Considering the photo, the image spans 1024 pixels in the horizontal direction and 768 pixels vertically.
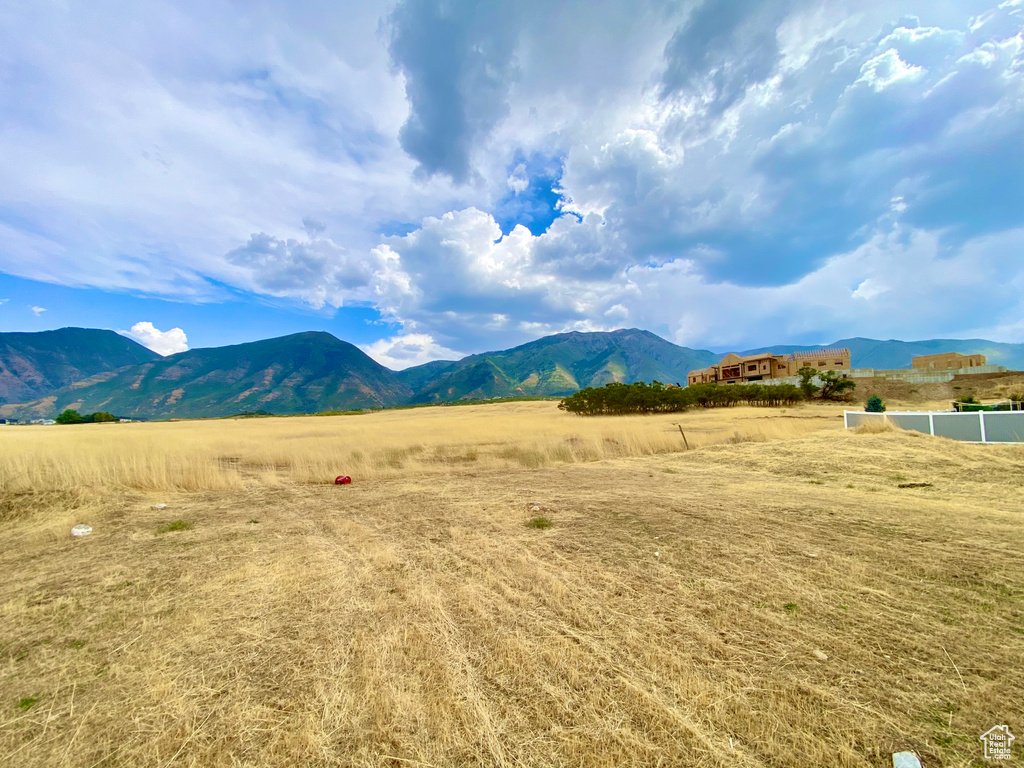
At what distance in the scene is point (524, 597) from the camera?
401 cm

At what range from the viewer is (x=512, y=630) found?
341cm

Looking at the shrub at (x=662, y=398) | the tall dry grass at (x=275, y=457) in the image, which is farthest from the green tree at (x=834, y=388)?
the tall dry grass at (x=275, y=457)

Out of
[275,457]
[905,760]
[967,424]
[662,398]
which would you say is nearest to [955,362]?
[662,398]

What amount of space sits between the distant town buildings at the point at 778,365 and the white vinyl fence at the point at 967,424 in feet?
167

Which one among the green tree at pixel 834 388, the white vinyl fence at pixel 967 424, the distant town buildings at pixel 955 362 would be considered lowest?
the white vinyl fence at pixel 967 424

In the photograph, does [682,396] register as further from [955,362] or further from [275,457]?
[955,362]

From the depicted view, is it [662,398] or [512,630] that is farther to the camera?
[662,398]

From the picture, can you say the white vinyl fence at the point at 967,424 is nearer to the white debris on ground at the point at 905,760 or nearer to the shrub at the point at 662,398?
the white debris on ground at the point at 905,760

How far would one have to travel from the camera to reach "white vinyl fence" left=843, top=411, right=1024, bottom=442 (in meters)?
11.8

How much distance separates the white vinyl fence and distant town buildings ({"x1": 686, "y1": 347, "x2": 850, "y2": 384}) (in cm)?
5092

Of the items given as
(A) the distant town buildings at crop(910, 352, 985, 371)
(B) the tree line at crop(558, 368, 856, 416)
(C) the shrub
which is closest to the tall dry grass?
(C) the shrub

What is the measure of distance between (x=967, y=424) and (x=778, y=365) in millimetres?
65620

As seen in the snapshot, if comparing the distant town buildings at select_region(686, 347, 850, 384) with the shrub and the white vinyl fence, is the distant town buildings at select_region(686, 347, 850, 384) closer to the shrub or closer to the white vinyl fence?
the shrub

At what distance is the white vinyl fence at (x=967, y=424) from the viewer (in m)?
11.8
